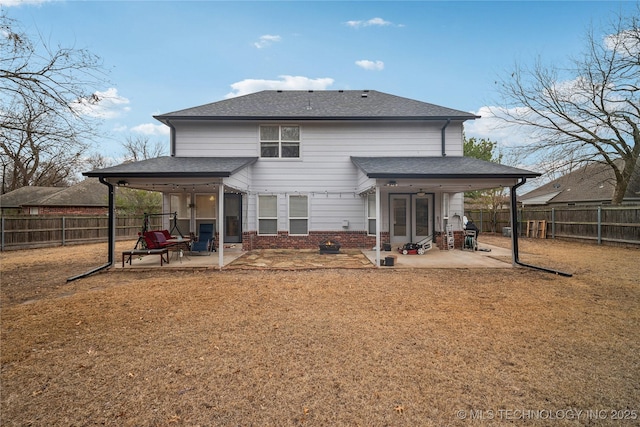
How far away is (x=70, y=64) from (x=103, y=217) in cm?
1238

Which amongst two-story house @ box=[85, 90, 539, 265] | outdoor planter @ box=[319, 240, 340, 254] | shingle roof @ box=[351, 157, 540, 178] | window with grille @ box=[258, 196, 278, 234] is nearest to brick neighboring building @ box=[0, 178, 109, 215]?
two-story house @ box=[85, 90, 539, 265]

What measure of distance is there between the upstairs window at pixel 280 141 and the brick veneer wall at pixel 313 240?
3.34 meters

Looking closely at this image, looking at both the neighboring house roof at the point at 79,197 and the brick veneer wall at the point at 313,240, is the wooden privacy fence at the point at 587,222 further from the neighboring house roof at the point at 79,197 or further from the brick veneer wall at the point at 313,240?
the neighboring house roof at the point at 79,197

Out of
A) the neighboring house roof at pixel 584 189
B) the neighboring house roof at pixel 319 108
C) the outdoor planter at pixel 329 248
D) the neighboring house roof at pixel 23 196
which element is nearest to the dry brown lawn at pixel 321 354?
the outdoor planter at pixel 329 248

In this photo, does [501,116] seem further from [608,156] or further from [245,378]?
[245,378]

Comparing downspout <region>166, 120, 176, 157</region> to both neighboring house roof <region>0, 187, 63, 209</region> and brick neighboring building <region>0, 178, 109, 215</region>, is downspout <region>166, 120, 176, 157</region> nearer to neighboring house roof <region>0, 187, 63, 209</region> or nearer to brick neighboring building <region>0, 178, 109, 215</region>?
brick neighboring building <region>0, 178, 109, 215</region>

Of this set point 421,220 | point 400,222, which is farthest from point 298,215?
point 421,220

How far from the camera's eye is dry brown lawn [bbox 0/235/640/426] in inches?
99.0

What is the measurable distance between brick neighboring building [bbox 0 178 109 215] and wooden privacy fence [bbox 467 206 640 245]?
3026 centimetres

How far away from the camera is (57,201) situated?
22156 millimetres

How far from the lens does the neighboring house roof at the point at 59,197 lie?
73.5 feet

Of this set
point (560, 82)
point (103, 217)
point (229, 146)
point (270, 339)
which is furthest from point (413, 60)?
point (103, 217)

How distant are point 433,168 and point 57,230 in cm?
1786

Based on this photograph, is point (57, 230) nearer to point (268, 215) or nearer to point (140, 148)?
point (268, 215)
